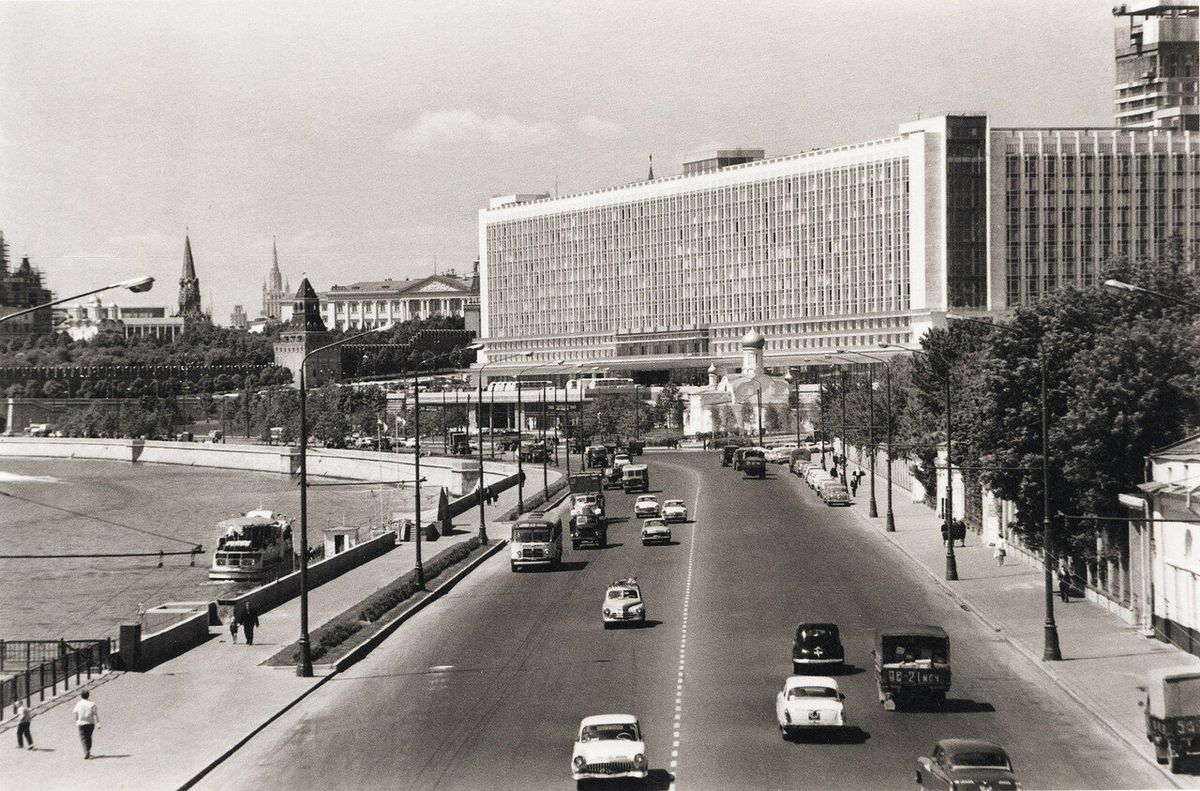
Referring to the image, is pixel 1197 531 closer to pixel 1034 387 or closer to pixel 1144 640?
pixel 1144 640

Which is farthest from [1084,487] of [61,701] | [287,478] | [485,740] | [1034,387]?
[287,478]

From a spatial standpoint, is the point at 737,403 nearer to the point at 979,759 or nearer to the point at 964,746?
the point at 964,746

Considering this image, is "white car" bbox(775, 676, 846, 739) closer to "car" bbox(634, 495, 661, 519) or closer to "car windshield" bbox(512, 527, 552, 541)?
"car windshield" bbox(512, 527, 552, 541)

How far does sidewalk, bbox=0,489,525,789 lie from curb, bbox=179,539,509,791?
12 centimetres

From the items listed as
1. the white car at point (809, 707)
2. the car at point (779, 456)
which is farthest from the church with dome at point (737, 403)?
the white car at point (809, 707)

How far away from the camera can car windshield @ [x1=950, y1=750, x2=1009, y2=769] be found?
26.1 m

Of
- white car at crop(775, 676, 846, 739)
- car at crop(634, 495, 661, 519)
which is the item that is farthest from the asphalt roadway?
car at crop(634, 495, 661, 519)

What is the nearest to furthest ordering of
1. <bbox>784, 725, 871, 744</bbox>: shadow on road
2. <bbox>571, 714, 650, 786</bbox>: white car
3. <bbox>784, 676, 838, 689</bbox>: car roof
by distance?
1. <bbox>571, 714, 650, 786</bbox>: white car
2. <bbox>784, 725, 871, 744</bbox>: shadow on road
3. <bbox>784, 676, 838, 689</bbox>: car roof

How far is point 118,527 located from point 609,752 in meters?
105

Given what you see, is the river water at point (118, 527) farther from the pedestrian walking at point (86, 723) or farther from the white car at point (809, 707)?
the white car at point (809, 707)

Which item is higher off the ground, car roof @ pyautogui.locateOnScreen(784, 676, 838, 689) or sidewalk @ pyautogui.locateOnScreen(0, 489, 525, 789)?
car roof @ pyautogui.locateOnScreen(784, 676, 838, 689)

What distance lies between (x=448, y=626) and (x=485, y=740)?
17428mm

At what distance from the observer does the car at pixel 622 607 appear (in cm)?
4741

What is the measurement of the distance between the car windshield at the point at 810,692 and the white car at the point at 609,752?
15.1 feet
